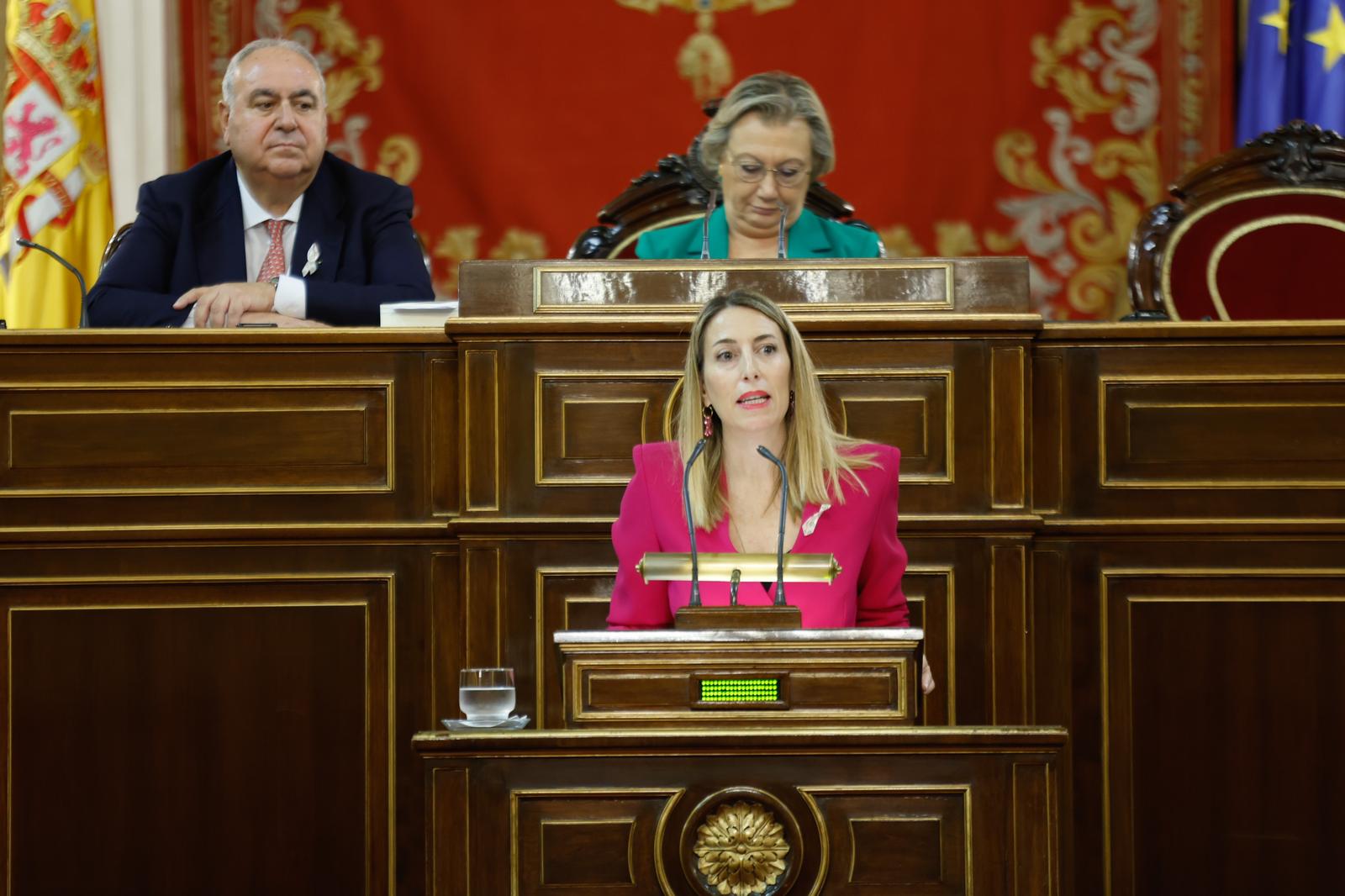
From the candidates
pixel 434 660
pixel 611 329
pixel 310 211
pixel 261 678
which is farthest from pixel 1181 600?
pixel 310 211

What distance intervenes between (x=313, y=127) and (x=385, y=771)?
4.25ft

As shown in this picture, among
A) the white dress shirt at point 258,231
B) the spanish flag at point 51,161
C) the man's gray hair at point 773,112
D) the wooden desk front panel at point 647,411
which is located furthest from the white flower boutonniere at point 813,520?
the spanish flag at point 51,161

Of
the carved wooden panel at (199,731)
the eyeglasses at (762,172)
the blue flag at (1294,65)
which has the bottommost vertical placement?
the carved wooden panel at (199,731)

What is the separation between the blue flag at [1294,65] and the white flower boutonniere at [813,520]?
2300mm

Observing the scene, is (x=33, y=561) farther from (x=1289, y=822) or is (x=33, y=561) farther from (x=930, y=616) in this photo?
(x=1289, y=822)

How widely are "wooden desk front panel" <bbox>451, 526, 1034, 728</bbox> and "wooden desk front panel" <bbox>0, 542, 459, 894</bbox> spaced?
76mm

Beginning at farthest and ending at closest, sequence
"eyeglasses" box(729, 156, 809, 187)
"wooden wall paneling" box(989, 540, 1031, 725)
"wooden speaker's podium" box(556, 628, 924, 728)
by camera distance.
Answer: "eyeglasses" box(729, 156, 809, 187) → "wooden wall paneling" box(989, 540, 1031, 725) → "wooden speaker's podium" box(556, 628, 924, 728)

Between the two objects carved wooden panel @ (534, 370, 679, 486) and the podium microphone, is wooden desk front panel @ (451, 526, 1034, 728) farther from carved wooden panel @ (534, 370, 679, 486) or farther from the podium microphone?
the podium microphone

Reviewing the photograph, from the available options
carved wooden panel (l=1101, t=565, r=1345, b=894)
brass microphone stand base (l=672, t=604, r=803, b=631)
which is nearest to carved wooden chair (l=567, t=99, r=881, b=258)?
carved wooden panel (l=1101, t=565, r=1345, b=894)

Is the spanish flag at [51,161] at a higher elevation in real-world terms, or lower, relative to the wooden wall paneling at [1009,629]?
higher

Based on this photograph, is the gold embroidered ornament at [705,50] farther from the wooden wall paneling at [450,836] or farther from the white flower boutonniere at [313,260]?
the wooden wall paneling at [450,836]

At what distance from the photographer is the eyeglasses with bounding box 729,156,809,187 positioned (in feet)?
11.2

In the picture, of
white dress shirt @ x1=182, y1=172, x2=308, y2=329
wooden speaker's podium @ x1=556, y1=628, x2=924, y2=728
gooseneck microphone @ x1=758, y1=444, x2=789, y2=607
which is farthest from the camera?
white dress shirt @ x1=182, y1=172, x2=308, y2=329

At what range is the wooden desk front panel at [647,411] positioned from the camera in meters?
3.04
